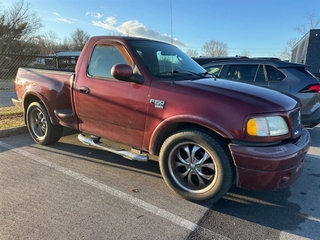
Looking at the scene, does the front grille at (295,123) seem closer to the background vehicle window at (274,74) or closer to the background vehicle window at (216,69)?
the background vehicle window at (274,74)

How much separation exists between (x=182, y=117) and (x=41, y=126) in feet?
10.7

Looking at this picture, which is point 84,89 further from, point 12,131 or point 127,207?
point 12,131

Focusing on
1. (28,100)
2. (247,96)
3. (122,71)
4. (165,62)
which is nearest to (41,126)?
(28,100)

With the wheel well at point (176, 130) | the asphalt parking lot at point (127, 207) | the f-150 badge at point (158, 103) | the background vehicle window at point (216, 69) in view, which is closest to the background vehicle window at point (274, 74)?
the background vehicle window at point (216, 69)

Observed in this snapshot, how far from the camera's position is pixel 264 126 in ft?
8.63

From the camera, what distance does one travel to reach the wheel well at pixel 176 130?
9.29 feet

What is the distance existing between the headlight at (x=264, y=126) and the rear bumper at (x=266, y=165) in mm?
149

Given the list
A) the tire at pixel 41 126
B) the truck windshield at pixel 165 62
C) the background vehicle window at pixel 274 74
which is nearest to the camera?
the truck windshield at pixel 165 62

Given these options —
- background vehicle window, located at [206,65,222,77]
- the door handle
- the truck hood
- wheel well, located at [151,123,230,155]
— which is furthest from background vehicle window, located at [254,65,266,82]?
the door handle

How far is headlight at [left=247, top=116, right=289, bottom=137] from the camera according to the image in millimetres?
2611

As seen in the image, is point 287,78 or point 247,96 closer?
point 247,96

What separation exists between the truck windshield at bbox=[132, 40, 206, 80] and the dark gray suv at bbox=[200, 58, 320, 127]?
1.76 metres

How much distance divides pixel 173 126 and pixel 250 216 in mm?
1334

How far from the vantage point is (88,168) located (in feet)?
12.9
